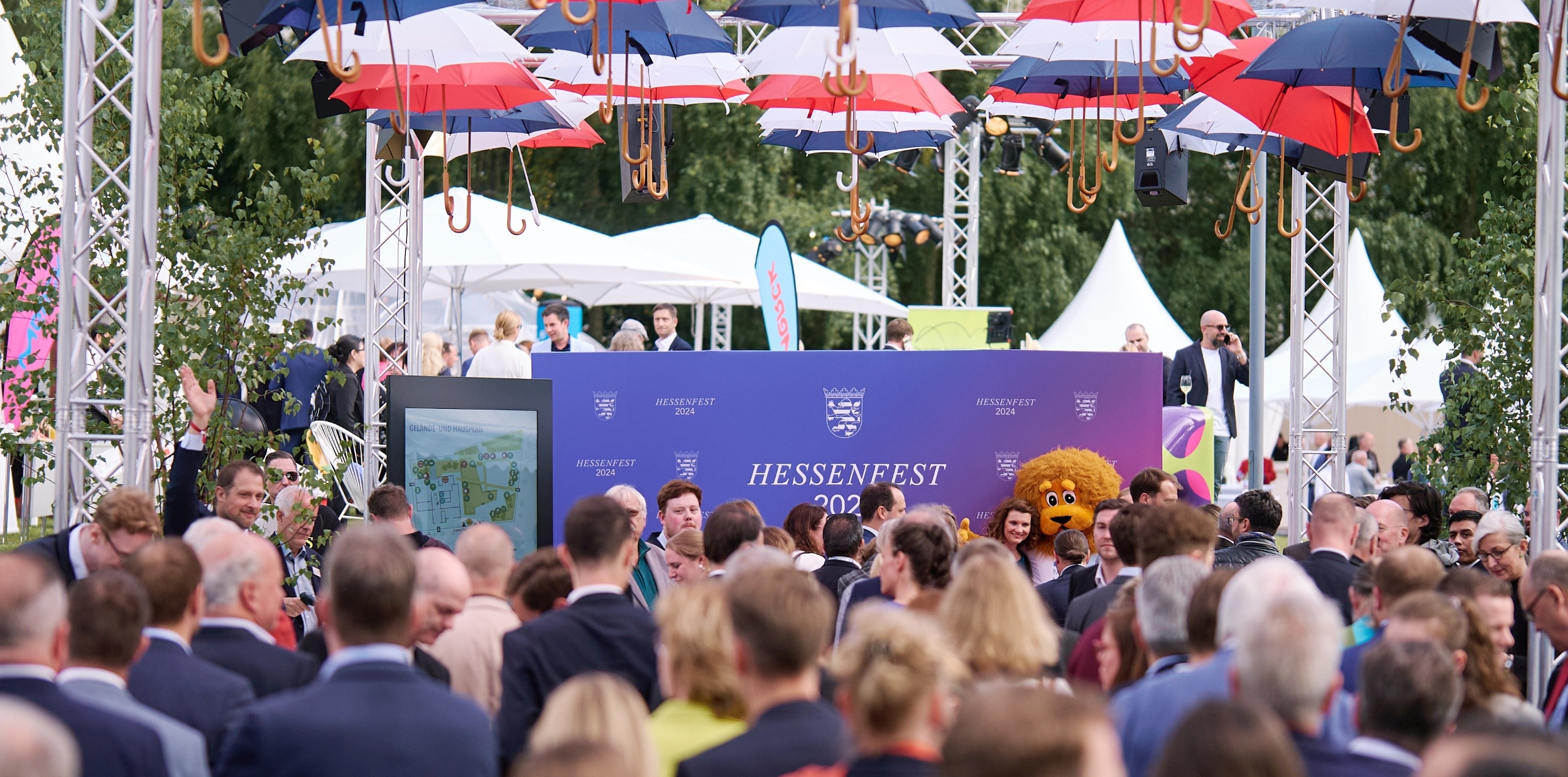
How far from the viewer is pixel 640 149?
9.71m

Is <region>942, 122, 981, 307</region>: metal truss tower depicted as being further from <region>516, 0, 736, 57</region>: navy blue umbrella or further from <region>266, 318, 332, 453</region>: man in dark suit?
<region>516, 0, 736, 57</region>: navy blue umbrella

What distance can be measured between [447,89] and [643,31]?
1530 millimetres

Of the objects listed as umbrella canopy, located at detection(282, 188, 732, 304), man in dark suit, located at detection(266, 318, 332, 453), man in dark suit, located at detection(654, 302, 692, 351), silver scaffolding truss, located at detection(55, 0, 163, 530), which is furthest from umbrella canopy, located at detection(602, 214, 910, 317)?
silver scaffolding truss, located at detection(55, 0, 163, 530)

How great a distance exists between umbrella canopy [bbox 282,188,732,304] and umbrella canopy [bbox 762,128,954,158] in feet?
7.37

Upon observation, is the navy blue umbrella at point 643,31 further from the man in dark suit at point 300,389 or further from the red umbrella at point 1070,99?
the man in dark suit at point 300,389

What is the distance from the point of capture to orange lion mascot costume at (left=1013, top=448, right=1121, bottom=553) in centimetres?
855

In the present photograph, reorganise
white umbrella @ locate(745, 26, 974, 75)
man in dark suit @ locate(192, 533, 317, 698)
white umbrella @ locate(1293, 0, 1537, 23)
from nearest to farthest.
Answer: man in dark suit @ locate(192, 533, 317, 698)
white umbrella @ locate(1293, 0, 1537, 23)
white umbrella @ locate(745, 26, 974, 75)

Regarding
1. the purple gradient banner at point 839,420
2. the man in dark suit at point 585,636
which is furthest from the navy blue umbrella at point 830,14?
the man in dark suit at point 585,636

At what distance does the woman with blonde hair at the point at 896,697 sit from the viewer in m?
2.68

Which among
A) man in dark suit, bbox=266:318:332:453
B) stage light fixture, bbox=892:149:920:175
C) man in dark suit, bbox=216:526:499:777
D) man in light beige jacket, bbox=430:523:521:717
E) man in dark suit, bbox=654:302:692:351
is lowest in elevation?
man in light beige jacket, bbox=430:523:521:717

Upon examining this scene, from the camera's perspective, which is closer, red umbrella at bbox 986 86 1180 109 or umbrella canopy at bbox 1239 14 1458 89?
umbrella canopy at bbox 1239 14 1458 89

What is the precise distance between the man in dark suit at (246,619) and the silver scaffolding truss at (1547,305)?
15.7ft

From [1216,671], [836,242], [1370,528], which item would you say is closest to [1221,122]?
[1370,528]

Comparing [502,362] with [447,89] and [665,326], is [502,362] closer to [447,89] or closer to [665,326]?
[665,326]
